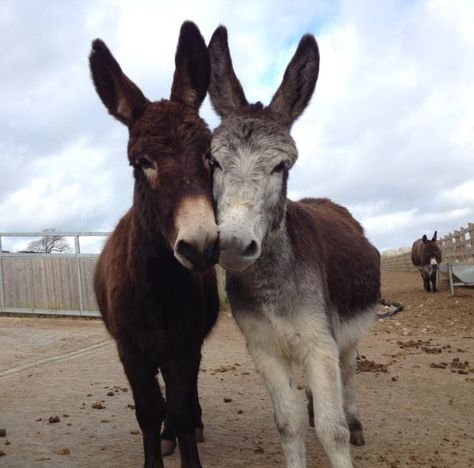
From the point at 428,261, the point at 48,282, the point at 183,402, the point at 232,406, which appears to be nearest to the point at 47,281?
the point at 48,282

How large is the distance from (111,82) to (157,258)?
124 centimetres

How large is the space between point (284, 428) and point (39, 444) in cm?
244

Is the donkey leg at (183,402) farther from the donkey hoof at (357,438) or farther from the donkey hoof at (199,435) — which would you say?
the donkey hoof at (357,438)

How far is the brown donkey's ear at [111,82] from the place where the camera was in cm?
358

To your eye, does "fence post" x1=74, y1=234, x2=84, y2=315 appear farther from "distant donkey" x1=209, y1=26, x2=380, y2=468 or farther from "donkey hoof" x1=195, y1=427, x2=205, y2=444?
"distant donkey" x1=209, y1=26, x2=380, y2=468

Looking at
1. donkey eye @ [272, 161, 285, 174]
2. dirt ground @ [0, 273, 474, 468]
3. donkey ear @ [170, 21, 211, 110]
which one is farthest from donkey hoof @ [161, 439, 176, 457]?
donkey ear @ [170, 21, 211, 110]

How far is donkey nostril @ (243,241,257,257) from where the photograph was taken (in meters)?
2.83

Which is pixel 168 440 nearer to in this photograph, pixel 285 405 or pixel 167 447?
pixel 167 447

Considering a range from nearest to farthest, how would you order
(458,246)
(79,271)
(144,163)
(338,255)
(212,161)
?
(144,163) → (212,161) → (338,255) → (79,271) → (458,246)

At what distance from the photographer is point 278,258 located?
11.5 feet

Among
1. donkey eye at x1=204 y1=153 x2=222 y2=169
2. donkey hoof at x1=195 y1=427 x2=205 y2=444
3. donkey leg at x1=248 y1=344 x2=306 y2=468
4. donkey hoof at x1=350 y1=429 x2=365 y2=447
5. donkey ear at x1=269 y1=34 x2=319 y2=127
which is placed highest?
donkey ear at x1=269 y1=34 x2=319 y2=127

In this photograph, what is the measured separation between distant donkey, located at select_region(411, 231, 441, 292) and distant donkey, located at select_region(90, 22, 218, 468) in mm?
15395

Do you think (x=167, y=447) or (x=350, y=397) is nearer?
(x=167, y=447)

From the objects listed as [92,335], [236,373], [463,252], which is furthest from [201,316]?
[463,252]
